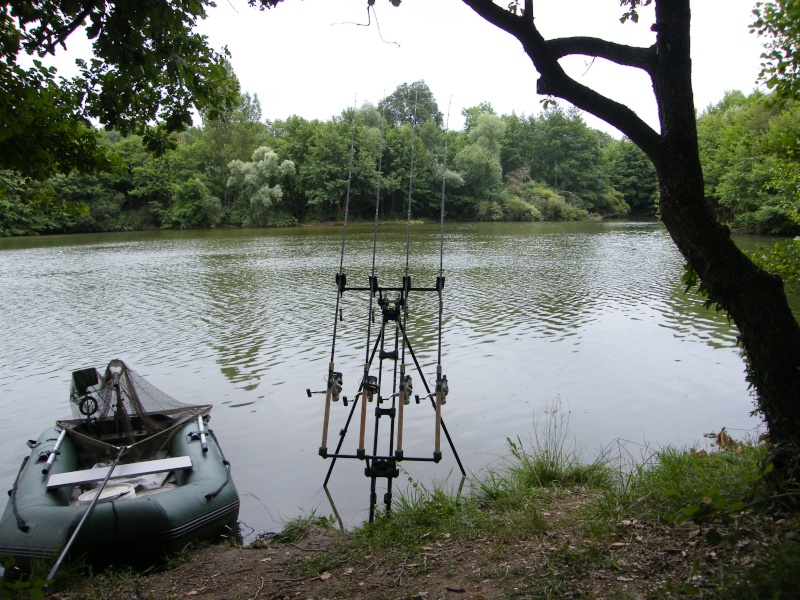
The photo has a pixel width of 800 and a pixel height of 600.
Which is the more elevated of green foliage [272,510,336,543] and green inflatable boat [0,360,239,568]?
green inflatable boat [0,360,239,568]

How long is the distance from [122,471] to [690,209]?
4.75 meters

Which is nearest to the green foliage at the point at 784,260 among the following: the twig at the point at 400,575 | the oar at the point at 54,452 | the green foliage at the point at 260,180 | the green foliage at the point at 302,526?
the twig at the point at 400,575

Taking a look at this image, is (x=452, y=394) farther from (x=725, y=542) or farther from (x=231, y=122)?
(x=231, y=122)

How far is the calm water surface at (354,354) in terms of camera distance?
7.28m

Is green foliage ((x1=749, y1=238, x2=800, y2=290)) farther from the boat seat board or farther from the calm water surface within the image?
the boat seat board

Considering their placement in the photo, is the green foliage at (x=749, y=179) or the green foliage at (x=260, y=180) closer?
the green foliage at (x=749, y=179)

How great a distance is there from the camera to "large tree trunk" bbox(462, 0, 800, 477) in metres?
3.11

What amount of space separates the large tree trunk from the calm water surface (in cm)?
367

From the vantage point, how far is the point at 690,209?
3.18 m

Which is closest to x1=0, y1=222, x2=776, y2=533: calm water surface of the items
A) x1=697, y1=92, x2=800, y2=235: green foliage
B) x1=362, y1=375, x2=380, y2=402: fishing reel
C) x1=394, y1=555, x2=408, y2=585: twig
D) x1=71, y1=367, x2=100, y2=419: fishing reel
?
x1=71, y1=367, x2=100, y2=419: fishing reel

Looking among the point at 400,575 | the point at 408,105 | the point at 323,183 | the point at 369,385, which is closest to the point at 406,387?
the point at 369,385

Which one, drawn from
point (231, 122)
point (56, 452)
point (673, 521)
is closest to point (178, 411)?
point (56, 452)

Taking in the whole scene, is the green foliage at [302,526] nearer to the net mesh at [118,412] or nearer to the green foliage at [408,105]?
the net mesh at [118,412]

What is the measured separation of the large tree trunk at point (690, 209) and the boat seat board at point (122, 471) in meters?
4.32
